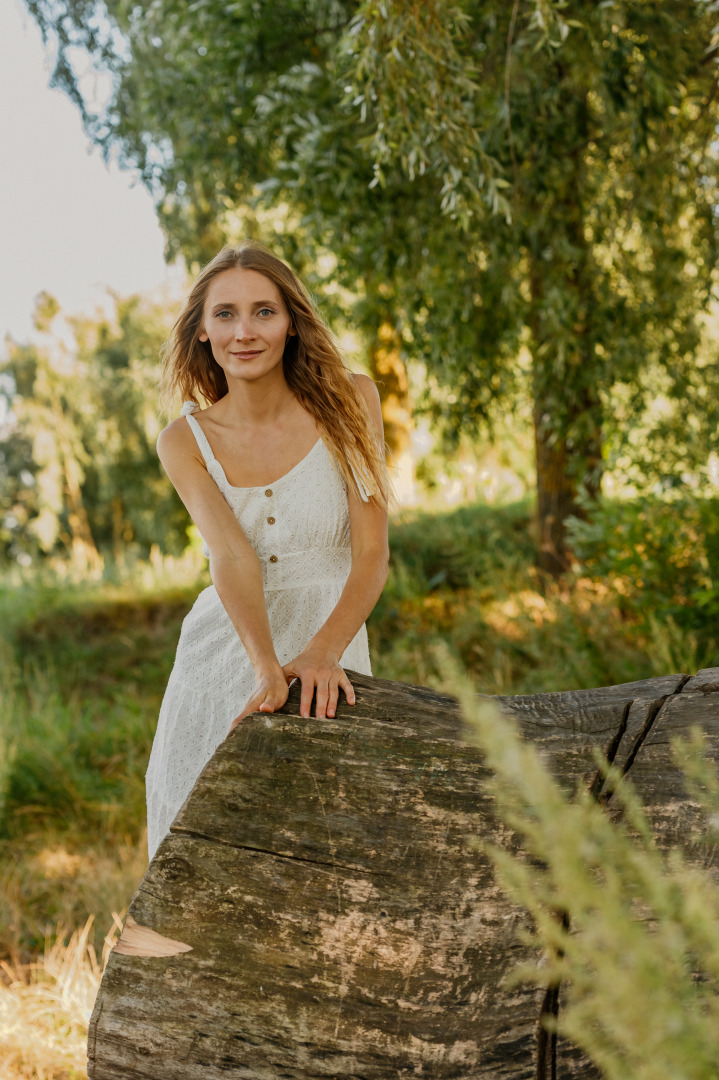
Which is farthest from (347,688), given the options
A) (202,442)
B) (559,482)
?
(559,482)

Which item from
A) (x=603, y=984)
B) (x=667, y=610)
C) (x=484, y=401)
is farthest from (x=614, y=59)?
(x=603, y=984)

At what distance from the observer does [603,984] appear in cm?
67

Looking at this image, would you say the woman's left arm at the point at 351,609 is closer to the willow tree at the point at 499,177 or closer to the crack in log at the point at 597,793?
the crack in log at the point at 597,793

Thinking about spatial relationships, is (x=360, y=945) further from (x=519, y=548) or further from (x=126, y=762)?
(x=519, y=548)

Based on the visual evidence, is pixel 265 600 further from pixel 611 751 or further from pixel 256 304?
pixel 611 751

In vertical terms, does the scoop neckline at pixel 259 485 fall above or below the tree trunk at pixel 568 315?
below

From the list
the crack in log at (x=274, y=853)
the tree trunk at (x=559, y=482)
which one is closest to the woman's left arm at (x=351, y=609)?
the crack in log at (x=274, y=853)

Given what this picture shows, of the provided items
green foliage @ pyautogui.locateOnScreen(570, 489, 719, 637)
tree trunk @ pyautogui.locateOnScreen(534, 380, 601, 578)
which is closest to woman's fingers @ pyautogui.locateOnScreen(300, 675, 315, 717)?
green foliage @ pyautogui.locateOnScreen(570, 489, 719, 637)

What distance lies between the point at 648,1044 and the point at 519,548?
7.26 m

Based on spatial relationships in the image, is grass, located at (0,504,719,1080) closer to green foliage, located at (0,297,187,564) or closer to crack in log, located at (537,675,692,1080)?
crack in log, located at (537,675,692,1080)

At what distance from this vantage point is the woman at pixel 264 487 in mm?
2164

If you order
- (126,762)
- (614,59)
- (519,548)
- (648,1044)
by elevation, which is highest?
(614,59)

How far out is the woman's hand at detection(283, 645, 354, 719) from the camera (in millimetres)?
1728

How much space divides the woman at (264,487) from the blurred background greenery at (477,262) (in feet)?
4.80
